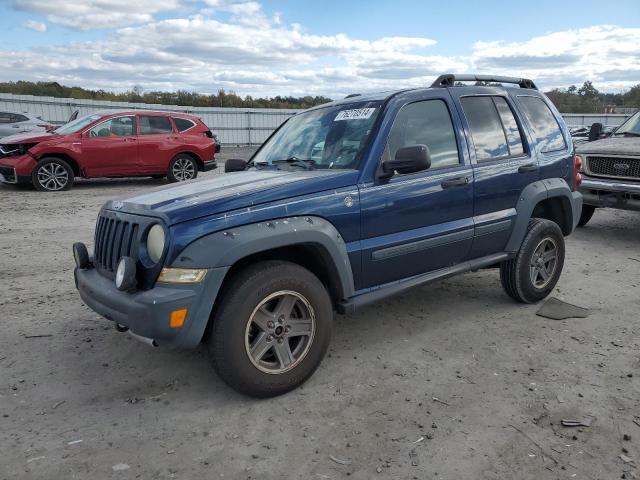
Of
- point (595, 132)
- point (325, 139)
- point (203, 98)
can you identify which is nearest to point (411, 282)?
point (325, 139)

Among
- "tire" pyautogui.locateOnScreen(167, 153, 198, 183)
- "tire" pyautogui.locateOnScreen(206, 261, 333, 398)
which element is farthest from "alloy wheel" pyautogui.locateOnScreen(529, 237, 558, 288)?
"tire" pyautogui.locateOnScreen(167, 153, 198, 183)

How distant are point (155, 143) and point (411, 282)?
31.7ft

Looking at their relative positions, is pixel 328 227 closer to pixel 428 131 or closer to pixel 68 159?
pixel 428 131

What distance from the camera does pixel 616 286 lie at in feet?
17.9

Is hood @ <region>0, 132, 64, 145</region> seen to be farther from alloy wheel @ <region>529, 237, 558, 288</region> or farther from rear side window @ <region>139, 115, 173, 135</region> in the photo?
alloy wheel @ <region>529, 237, 558, 288</region>

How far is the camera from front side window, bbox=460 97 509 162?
4.29 meters

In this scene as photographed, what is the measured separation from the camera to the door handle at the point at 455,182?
3.97 m

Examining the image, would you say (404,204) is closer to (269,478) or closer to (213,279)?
(213,279)

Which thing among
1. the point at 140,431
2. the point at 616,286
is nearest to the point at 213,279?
the point at 140,431

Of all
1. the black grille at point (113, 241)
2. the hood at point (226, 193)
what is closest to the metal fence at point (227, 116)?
the hood at point (226, 193)

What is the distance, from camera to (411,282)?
390 cm

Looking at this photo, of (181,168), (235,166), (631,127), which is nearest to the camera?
(235,166)

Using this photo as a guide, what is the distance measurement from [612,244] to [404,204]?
4.95 meters

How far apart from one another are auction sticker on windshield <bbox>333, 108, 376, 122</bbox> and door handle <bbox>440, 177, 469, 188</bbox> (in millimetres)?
751
